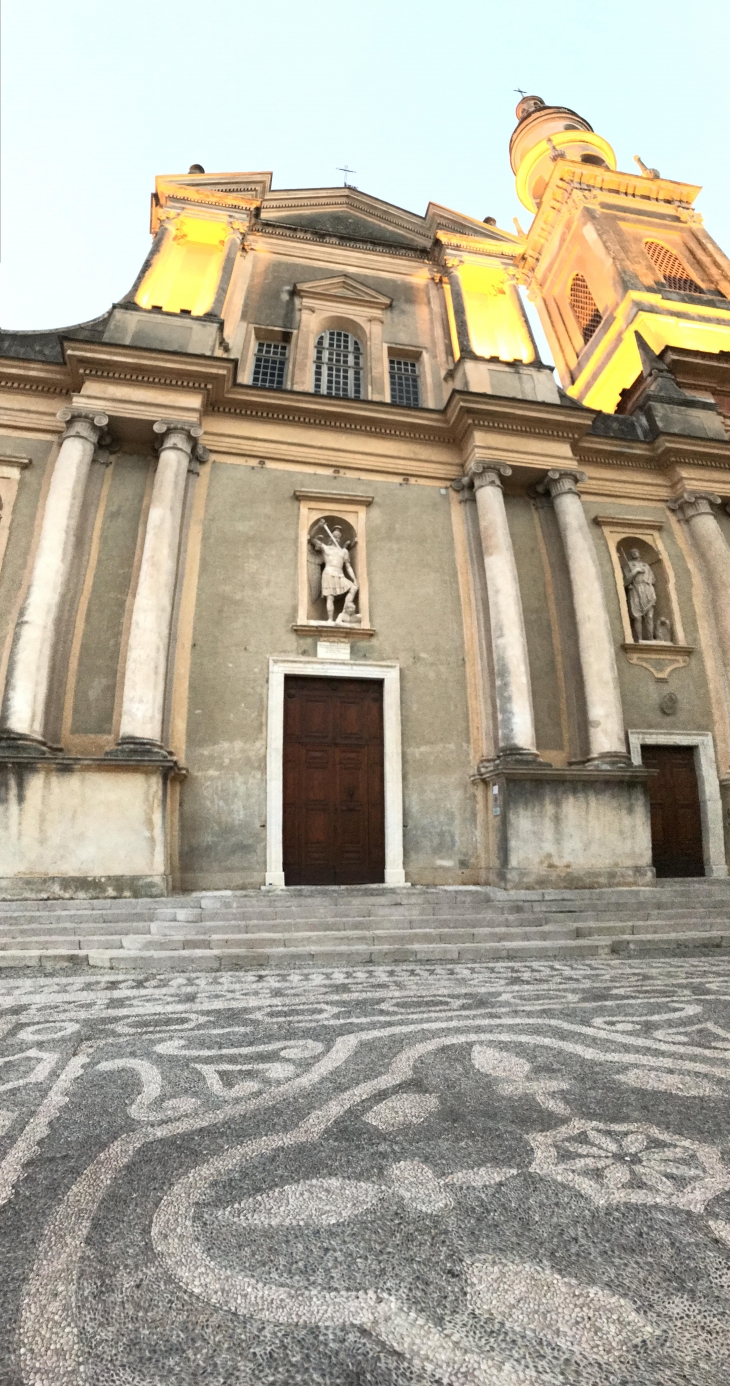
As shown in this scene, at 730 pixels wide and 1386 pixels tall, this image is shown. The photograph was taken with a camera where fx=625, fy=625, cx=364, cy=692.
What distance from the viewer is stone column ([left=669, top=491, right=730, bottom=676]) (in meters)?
12.2

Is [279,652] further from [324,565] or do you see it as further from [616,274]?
[616,274]

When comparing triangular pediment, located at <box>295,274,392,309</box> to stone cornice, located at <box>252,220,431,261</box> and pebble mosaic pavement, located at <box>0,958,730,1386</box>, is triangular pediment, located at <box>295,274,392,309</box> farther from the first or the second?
pebble mosaic pavement, located at <box>0,958,730,1386</box>

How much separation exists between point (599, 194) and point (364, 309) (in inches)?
552

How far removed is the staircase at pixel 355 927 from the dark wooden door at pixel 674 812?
2.71 metres

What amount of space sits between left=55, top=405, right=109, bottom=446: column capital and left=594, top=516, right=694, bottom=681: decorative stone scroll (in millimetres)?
9769

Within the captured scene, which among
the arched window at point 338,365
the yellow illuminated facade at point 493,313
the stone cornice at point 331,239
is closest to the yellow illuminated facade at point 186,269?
the stone cornice at point 331,239

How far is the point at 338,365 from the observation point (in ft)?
48.3

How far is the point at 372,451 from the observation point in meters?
12.6

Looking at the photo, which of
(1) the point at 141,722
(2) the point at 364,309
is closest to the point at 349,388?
(2) the point at 364,309

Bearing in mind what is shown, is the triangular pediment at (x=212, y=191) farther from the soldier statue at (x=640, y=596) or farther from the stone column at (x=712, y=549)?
the soldier statue at (x=640, y=596)

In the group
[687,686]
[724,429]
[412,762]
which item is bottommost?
[412,762]

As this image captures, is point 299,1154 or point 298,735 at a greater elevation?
point 298,735

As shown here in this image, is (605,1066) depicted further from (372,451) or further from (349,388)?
(349,388)

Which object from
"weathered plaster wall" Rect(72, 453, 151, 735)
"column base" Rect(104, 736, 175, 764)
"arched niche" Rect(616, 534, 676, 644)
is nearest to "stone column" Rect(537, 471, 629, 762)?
"arched niche" Rect(616, 534, 676, 644)
